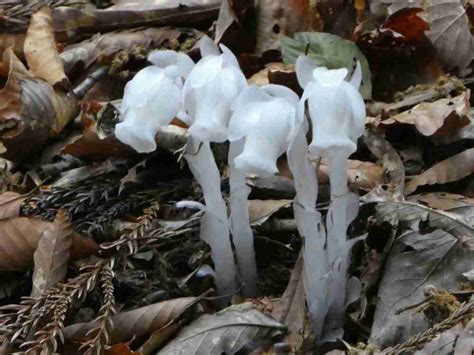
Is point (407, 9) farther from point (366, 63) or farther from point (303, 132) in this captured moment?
point (303, 132)

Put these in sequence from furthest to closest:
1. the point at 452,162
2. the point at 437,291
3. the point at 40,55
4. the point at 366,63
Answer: the point at 40,55
the point at 366,63
the point at 452,162
the point at 437,291

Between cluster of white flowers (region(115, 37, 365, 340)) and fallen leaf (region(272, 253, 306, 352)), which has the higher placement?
cluster of white flowers (region(115, 37, 365, 340))

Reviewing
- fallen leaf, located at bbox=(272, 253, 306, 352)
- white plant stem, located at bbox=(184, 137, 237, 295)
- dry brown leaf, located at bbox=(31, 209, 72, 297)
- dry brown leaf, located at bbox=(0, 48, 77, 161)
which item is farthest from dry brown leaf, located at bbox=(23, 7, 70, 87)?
fallen leaf, located at bbox=(272, 253, 306, 352)

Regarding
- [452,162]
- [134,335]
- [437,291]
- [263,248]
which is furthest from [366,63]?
[134,335]

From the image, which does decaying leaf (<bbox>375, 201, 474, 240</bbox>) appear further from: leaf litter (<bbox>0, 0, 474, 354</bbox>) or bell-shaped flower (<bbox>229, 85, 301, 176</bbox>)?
bell-shaped flower (<bbox>229, 85, 301, 176</bbox>)

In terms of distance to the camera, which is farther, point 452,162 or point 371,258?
point 452,162

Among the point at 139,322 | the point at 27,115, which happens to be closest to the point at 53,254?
the point at 139,322

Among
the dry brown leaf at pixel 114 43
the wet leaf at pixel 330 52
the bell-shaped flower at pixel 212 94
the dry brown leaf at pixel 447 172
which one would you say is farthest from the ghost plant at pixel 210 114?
the dry brown leaf at pixel 114 43

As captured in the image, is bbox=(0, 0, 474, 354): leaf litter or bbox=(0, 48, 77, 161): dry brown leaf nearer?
bbox=(0, 0, 474, 354): leaf litter
